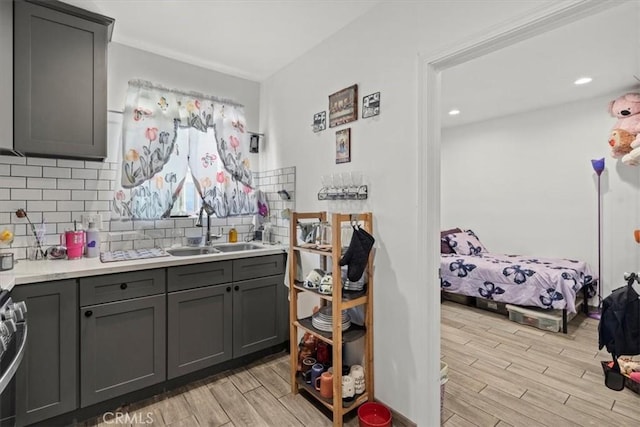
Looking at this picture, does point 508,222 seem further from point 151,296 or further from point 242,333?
point 151,296

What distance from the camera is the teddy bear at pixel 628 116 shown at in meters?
3.20

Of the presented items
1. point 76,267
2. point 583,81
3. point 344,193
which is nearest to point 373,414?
point 344,193

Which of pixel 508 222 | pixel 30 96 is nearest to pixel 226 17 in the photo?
pixel 30 96

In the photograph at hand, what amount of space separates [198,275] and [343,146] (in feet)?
4.40

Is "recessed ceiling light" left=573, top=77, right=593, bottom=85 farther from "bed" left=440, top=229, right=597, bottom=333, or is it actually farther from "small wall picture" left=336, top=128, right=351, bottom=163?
"small wall picture" left=336, top=128, right=351, bottom=163

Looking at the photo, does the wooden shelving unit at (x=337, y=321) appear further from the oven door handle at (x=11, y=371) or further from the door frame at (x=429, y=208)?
the oven door handle at (x=11, y=371)

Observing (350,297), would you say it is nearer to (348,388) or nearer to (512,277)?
(348,388)

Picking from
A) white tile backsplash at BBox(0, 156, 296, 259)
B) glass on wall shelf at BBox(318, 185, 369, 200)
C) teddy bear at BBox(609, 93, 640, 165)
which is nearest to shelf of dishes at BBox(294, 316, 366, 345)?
glass on wall shelf at BBox(318, 185, 369, 200)

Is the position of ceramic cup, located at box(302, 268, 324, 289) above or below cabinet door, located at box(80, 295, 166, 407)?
above

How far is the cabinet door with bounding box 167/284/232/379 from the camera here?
2.09 meters

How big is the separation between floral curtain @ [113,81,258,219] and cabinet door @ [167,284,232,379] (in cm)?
76

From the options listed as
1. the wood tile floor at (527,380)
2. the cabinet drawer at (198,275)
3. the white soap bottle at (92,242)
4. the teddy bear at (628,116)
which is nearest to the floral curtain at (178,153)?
the white soap bottle at (92,242)

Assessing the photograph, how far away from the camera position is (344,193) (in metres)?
2.11

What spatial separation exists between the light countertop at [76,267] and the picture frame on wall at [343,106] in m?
1.26
